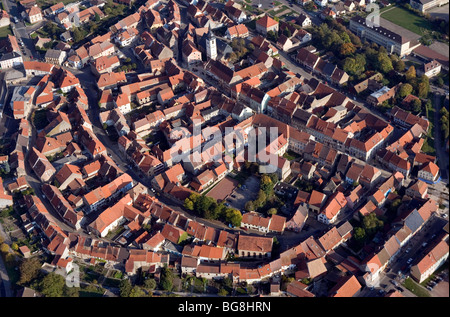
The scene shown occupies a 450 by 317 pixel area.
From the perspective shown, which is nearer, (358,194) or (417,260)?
(417,260)

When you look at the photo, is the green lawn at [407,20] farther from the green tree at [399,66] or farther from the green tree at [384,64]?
the green tree at [384,64]

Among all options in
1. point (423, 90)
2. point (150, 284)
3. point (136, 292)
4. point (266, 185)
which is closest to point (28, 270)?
point (136, 292)

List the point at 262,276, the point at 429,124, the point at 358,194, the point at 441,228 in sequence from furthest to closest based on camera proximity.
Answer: the point at 429,124 → the point at 358,194 → the point at 441,228 → the point at 262,276

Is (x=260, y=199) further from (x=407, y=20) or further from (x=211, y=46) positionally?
(x=407, y=20)

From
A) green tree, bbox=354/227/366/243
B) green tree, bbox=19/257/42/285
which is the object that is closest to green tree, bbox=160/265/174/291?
green tree, bbox=19/257/42/285

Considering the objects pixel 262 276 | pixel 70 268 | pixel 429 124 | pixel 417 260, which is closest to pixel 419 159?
pixel 429 124

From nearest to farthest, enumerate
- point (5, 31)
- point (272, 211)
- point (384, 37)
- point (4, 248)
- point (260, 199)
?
point (4, 248), point (272, 211), point (260, 199), point (384, 37), point (5, 31)

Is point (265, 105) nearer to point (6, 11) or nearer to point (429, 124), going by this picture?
point (429, 124)
